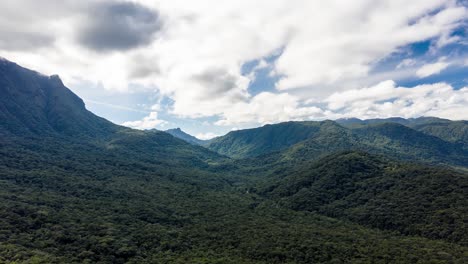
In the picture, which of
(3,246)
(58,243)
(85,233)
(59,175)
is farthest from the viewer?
(59,175)

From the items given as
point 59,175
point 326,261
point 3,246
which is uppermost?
point 59,175

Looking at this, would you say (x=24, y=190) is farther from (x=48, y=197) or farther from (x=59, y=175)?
(x=59, y=175)

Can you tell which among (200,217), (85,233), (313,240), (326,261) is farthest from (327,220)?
(85,233)

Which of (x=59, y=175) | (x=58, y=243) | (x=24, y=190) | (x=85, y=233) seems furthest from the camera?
(x=59, y=175)

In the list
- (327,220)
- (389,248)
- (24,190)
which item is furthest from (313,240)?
(24,190)

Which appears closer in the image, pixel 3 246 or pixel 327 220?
pixel 3 246

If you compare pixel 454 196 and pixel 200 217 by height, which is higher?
pixel 454 196

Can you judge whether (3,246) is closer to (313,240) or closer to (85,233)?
(85,233)

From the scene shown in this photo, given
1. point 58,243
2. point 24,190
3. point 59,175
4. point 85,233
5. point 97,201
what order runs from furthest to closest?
point 59,175
point 97,201
point 24,190
point 85,233
point 58,243

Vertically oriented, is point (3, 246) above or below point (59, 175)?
below
